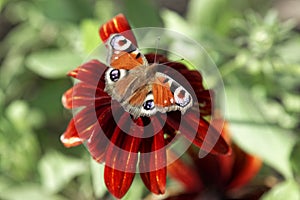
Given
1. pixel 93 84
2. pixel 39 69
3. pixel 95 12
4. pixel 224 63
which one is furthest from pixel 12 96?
pixel 93 84

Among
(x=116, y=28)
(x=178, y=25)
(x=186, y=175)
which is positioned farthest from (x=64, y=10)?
(x=116, y=28)

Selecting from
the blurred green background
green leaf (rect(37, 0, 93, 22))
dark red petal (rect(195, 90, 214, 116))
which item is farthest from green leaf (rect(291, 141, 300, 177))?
green leaf (rect(37, 0, 93, 22))

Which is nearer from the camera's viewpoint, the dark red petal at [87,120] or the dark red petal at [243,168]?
the dark red petal at [87,120]

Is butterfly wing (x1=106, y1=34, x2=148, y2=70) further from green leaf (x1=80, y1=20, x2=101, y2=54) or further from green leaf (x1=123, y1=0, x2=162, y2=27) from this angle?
green leaf (x1=123, y1=0, x2=162, y2=27)

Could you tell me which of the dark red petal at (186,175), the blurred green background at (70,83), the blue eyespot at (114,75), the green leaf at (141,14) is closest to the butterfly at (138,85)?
the blue eyespot at (114,75)

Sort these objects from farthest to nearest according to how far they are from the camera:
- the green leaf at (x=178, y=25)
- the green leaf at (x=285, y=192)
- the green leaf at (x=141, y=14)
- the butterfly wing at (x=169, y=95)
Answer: the green leaf at (x=141, y=14) < the green leaf at (x=178, y=25) < the green leaf at (x=285, y=192) < the butterfly wing at (x=169, y=95)

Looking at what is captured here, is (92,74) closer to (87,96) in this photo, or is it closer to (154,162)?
(87,96)

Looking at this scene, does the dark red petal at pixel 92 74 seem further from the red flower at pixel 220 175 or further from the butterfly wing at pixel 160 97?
the red flower at pixel 220 175
